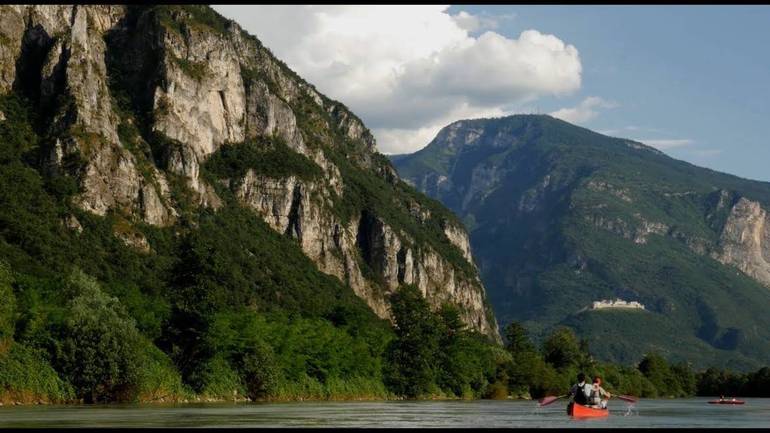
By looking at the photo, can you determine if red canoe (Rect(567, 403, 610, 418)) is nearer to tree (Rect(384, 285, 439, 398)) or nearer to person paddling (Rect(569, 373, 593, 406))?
person paddling (Rect(569, 373, 593, 406))

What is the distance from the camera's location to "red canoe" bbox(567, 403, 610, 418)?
6712 cm

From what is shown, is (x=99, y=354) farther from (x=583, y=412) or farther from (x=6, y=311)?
(x=583, y=412)

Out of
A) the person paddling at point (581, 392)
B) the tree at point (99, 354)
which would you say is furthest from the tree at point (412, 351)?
the person paddling at point (581, 392)

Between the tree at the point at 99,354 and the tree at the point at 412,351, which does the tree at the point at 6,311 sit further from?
the tree at the point at 412,351

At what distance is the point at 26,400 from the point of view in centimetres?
8669

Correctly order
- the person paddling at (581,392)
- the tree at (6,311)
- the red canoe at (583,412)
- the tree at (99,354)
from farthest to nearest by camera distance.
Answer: the tree at (99,354)
the tree at (6,311)
the person paddling at (581,392)
the red canoe at (583,412)

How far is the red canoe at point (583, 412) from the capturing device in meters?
67.1

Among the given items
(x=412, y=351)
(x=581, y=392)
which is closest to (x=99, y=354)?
(x=581, y=392)

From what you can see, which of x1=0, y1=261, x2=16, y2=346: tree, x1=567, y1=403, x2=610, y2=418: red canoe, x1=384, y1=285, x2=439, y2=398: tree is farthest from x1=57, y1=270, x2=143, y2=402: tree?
x1=384, y1=285, x2=439, y2=398: tree

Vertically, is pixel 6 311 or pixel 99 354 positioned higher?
pixel 6 311

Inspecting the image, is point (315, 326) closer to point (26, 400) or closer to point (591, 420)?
point (26, 400)

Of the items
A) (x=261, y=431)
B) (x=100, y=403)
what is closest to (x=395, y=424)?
(x=261, y=431)

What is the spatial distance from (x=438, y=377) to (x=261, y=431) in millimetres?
127183

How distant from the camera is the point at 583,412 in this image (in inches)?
2667
